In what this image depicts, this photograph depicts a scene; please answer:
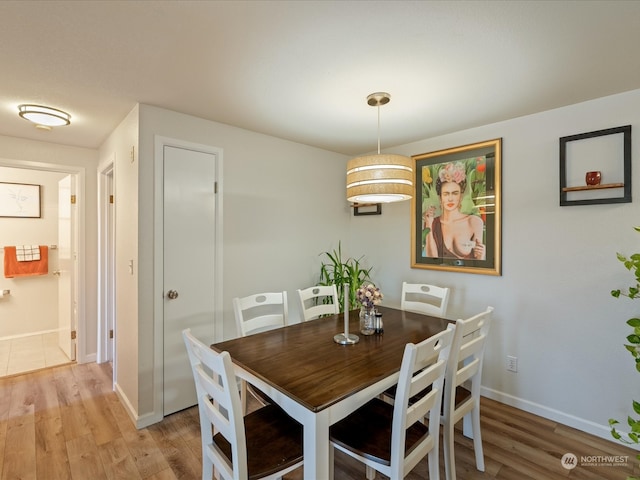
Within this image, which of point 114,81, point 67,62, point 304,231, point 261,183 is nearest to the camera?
point 67,62

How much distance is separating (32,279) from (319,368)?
476 centimetres

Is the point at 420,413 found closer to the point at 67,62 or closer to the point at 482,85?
the point at 482,85

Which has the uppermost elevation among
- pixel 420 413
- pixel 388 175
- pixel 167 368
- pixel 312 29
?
pixel 312 29

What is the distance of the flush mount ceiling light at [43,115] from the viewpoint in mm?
2279

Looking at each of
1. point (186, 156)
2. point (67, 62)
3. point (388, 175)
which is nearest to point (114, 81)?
point (67, 62)

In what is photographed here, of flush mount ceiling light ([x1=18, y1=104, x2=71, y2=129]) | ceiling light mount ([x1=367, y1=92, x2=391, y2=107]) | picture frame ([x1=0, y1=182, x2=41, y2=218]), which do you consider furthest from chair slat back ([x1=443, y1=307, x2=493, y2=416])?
picture frame ([x1=0, y1=182, x2=41, y2=218])

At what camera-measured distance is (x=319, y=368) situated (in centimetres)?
149

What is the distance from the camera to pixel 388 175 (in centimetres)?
178

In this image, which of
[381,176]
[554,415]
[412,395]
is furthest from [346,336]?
[554,415]

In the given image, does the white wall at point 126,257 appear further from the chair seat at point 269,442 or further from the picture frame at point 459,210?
the picture frame at point 459,210

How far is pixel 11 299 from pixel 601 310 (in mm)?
6304

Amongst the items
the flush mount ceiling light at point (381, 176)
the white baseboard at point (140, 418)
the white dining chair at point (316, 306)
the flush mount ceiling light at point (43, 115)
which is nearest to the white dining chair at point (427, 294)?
the white dining chair at point (316, 306)

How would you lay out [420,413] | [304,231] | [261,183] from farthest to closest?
[304,231] < [261,183] < [420,413]

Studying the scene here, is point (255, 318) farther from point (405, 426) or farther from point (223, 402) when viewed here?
point (405, 426)
